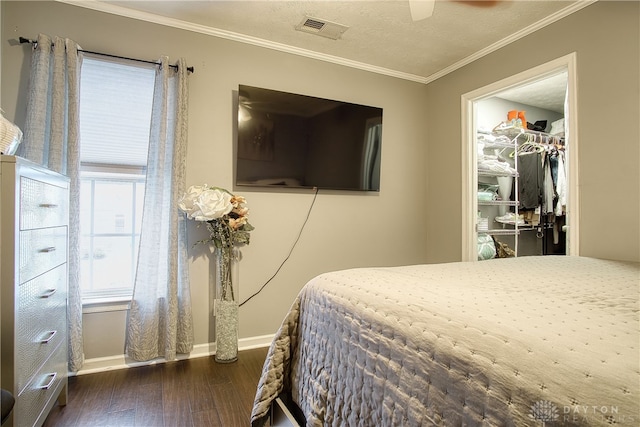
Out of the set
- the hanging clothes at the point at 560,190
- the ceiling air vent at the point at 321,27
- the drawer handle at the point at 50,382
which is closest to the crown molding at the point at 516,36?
the ceiling air vent at the point at 321,27

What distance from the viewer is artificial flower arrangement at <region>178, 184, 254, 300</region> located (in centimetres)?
225

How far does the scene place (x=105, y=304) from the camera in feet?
7.45

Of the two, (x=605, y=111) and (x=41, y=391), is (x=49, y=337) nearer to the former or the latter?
(x=41, y=391)

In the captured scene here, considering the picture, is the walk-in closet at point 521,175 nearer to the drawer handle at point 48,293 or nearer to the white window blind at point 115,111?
the white window blind at point 115,111

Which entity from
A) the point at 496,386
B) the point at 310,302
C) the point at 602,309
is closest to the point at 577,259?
the point at 602,309

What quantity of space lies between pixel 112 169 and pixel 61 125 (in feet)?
1.25

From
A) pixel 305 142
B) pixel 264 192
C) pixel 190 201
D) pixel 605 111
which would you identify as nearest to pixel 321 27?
A: pixel 305 142

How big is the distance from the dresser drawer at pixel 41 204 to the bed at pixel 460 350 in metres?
1.10

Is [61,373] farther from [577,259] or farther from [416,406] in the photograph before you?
[577,259]

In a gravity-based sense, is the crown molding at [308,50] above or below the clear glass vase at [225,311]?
above

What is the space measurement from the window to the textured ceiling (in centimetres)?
49

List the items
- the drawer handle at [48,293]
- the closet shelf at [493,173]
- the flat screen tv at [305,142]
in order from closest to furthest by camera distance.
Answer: the drawer handle at [48,293] → the flat screen tv at [305,142] → the closet shelf at [493,173]

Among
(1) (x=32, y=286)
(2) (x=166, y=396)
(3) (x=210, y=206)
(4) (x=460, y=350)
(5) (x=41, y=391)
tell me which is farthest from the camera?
(3) (x=210, y=206)

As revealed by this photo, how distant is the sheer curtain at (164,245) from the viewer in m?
2.27
